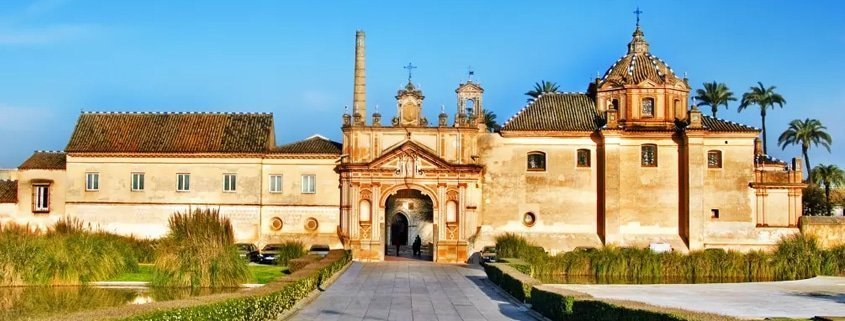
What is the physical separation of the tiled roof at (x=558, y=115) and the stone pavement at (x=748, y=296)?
57.0 ft

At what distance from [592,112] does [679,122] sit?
450 centimetres

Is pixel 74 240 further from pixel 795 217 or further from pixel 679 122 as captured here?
pixel 795 217

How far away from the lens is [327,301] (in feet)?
92.1

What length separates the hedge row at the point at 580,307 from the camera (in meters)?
17.4

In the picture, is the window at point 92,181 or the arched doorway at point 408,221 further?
the arched doorway at point 408,221

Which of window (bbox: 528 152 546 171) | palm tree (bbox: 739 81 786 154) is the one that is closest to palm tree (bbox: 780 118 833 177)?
palm tree (bbox: 739 81 786 154)

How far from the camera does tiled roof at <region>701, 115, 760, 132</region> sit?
5372cm

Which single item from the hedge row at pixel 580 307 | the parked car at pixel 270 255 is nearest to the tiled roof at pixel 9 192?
the parked car at pixel 270 255

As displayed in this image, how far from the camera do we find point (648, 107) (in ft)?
180

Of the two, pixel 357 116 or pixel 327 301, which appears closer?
pixel 327 301

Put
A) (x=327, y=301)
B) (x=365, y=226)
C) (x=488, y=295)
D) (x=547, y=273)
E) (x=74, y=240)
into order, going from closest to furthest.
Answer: (x=327, y=301)
(x=488, y=295)
(x=74, y=240)
(x=547, y=273)
(x=365, y=226)

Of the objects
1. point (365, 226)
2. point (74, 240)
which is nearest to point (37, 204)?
point (365, 226)

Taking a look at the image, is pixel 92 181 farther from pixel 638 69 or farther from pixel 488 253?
pixel 638 69

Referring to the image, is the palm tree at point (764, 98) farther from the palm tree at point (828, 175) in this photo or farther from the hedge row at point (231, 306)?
the hedge row at point (231, 306)
